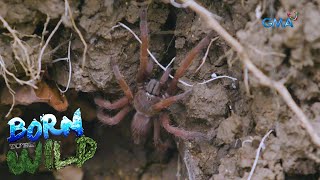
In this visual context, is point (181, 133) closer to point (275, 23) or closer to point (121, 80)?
point (121, 80)

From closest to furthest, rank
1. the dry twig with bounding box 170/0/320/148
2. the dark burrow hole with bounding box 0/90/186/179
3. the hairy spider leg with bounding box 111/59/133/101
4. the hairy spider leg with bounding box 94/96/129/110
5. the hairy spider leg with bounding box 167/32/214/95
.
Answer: the dry twig with bounding box 170/0/320/148
the hairy spider leg with bounding box 167/32/214/95
the hairy spider leg with bounding box 111/59/133/101
the hairy spider leg with bounding box 94/96/129/110
the dark burrow hole with bounding box 0/90/186/179

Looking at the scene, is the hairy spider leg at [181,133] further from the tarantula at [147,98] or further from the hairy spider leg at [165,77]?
the hairy spider leg at [165,77]

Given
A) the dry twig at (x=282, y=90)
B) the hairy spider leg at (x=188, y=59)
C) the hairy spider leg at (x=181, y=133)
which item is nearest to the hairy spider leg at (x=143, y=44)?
the hairy spider leg at (x=188, y=59)

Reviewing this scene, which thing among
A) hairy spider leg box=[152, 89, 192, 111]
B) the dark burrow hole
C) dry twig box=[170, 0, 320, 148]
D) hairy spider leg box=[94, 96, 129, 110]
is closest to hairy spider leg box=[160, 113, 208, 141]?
hairy spider leg box=[152, 89, 192, 111]

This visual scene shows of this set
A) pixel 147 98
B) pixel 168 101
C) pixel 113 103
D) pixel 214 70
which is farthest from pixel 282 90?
pixel 113 103

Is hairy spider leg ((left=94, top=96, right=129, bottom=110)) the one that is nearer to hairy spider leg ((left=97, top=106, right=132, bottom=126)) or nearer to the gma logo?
hairy spider leg ((left=97, top=106, right=132, bottom=126))

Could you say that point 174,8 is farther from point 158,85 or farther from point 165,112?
point 165,112

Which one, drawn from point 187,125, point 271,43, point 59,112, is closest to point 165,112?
point 187,125
